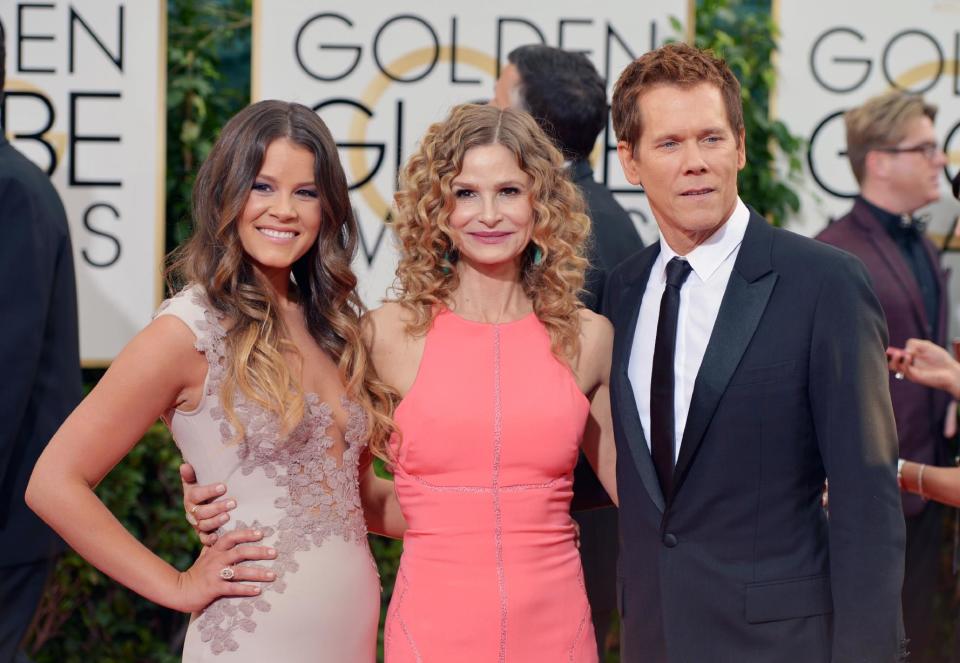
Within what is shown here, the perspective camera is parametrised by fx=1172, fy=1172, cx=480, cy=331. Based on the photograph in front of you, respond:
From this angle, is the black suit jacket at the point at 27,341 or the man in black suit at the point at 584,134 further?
the man in black suit at the point at 584,134

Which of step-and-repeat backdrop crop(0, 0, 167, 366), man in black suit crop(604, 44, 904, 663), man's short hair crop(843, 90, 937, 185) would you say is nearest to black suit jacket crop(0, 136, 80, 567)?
step-and-repeat backdrop crop(0, 0, 167, 366)

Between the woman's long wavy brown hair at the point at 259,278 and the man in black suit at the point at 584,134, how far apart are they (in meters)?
1.15

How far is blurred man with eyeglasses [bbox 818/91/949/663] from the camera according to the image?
4168 millimetres

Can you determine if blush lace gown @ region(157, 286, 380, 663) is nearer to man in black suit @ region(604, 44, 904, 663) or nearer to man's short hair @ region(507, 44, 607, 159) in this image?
man in black suit @ region(604, 44, 904, 663)

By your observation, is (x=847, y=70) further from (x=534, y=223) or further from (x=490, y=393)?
(x=490, y=393)

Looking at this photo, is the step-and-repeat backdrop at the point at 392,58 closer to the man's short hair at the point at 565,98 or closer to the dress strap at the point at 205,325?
the man's short hair at the point at 565,98

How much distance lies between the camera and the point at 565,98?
12.1 feet

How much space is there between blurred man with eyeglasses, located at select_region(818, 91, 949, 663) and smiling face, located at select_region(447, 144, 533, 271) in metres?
1.96

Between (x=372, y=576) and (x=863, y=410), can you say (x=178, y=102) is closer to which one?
(x=372, y=576)

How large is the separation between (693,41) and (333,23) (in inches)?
58.0

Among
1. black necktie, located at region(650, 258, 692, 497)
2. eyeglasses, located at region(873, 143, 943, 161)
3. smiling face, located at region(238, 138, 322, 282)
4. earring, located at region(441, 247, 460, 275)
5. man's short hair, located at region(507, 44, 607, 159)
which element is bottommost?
black necktie, located at region(650, 258, 692, 497)

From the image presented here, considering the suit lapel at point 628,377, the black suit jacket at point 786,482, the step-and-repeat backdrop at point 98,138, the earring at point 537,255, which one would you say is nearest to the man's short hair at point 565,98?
the earring at point 537,255

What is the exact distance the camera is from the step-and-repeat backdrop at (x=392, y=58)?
4676mm

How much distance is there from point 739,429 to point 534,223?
2.45 feet
